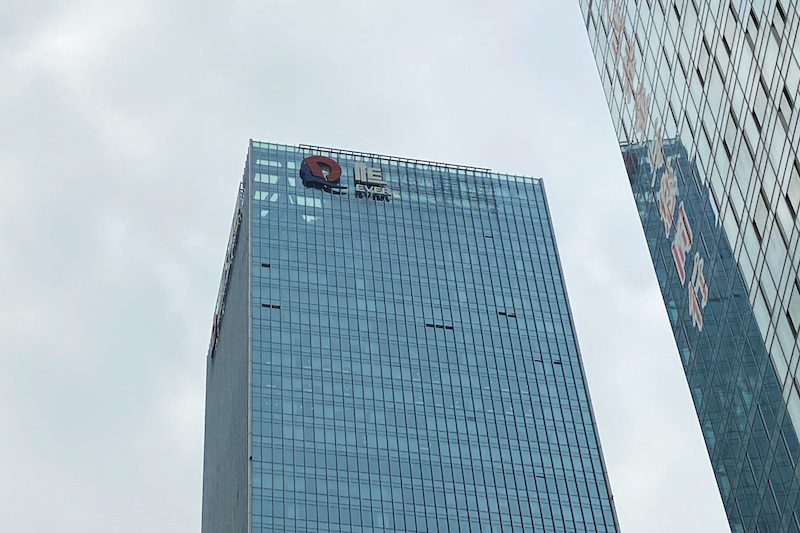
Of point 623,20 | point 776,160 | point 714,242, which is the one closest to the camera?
point 776,160

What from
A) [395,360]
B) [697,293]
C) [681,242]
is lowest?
[697,293]

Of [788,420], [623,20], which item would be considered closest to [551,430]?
[623,20]

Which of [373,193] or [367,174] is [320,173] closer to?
[367,174]

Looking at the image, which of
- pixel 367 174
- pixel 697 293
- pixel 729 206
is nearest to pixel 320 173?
pixel 367 174

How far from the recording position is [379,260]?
176250 mm

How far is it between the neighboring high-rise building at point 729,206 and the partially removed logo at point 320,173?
9435cm

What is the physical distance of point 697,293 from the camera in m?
80.8

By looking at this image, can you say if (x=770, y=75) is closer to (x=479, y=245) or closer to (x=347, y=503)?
(x=347, y=503)

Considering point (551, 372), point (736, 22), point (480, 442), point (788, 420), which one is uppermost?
point (551, 372)

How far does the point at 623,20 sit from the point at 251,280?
8670 cm

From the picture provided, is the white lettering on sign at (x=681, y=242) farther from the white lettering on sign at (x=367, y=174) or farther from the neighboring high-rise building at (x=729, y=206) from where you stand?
the white lettering on sign at (x=367, y=174)

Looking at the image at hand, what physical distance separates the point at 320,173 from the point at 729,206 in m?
114

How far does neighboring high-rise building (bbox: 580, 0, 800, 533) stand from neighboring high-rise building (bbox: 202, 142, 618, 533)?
66.2m

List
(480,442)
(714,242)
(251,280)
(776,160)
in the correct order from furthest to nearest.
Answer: (251,280) < (480,442) < (714,242) < (776,160)
